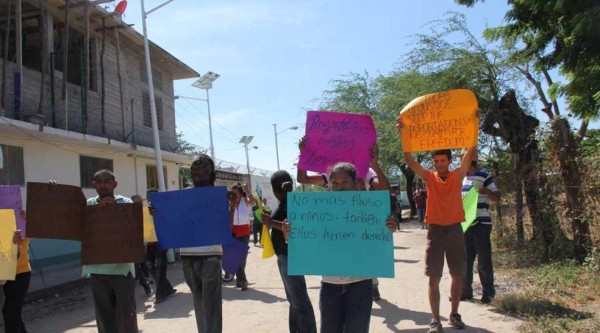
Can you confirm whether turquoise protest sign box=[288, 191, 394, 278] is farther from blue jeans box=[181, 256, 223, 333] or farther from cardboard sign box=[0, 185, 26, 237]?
cardboard sign box=[0, 185, 26, 237]

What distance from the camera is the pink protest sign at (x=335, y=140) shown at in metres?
4.91

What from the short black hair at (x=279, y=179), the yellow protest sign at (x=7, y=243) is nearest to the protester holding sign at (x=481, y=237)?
the short black hair at (x=279, y=179)

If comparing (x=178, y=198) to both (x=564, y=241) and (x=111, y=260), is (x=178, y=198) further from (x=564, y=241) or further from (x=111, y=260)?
(x=564, y=241)

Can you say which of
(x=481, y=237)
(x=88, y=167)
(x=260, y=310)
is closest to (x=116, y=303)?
(x=260, y=310)

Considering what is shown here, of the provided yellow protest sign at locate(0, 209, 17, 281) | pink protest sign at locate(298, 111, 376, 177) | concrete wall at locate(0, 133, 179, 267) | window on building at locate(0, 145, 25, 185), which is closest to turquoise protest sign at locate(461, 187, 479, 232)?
pink protest sign at locate(298, 111, 376, 177)

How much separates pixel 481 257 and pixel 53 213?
4.77m

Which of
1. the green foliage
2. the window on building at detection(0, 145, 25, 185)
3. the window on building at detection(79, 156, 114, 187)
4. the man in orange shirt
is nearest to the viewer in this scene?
the man in orange shirt

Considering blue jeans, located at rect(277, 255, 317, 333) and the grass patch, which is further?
the grass patch

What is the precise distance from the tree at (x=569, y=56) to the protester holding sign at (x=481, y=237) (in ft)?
5.93

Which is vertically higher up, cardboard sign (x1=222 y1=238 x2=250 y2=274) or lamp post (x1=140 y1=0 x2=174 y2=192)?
lamp post (x1=140 y1=0 x2=174 y2=192)

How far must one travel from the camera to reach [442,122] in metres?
5.04

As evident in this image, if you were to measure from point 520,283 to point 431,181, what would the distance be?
9.88 ft

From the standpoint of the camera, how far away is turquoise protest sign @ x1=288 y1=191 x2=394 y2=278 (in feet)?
11.3

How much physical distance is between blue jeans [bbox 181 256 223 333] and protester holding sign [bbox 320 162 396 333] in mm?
1252
